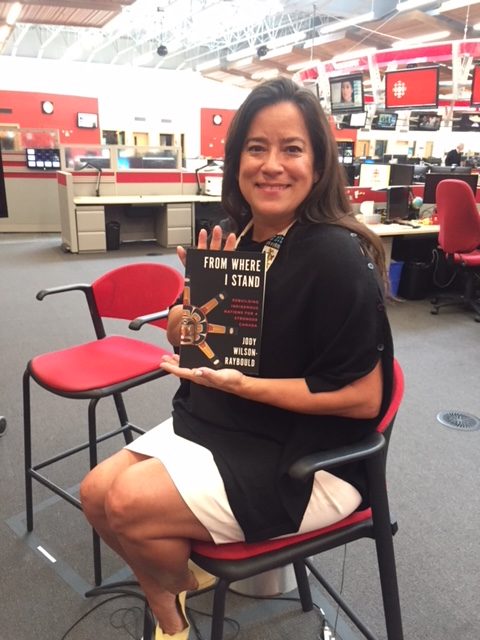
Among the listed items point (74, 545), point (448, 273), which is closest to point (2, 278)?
point (74, 545)

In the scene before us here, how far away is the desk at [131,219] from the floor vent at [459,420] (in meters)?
4.55

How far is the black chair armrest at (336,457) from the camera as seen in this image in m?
0.85

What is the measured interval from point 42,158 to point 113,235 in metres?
1.83

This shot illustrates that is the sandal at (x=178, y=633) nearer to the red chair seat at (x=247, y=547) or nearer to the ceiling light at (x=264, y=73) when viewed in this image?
the red chair seat at (x=247, y=547)

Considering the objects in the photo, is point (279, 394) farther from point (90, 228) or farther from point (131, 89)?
point (131, 89)

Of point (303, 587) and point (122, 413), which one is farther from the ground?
point (122, 413)

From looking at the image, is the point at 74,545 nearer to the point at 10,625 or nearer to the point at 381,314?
the point at 10,625

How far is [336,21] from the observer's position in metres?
9.51

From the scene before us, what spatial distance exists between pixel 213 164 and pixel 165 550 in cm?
681

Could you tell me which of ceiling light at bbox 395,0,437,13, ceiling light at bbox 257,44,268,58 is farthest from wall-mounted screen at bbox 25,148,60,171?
ceiling light at bbox 257,44,268,58

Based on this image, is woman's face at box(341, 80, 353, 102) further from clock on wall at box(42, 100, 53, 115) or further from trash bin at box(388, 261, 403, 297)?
clock on wall at box(42, 100, 53, 115)

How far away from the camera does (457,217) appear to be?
4035 mm

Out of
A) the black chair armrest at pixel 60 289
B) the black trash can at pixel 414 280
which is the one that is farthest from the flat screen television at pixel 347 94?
the black chair armrest at pixel 60 289

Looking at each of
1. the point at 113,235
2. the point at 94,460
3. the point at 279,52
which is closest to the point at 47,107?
the point at 279,52
